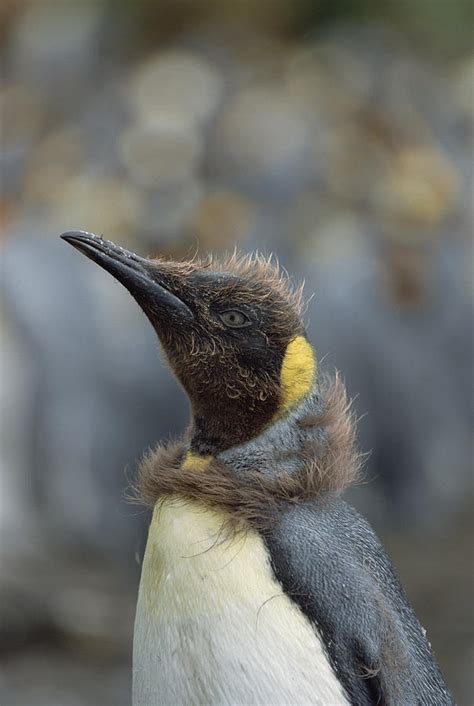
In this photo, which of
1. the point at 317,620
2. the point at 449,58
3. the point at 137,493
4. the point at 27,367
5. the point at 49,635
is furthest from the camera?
the point at 449,58

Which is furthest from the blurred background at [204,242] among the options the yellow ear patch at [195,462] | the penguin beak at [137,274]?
the penguin beak at [137,274]

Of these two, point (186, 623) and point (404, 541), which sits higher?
point (404, 541)

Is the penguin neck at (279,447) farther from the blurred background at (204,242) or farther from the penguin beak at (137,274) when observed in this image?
the blurred background at (204,242)

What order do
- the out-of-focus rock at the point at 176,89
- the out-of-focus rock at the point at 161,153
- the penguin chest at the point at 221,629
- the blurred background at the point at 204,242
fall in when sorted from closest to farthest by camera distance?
the penguin chest at the point at 221,629 → the blurred background at the point at 204,242 → the out-of-focus rock at the point at 161,153 → the out-of-focus rock at the point at 176,89

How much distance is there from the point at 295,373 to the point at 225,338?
104 mm

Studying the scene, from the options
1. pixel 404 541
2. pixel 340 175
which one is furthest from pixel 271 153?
pixel 404 541

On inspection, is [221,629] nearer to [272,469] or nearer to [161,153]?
[272,469]

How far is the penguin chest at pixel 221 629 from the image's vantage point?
1369 mm

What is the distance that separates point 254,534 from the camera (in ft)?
4.62

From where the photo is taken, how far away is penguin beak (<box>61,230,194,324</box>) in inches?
56.3

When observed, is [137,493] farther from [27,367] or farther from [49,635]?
[27,367]

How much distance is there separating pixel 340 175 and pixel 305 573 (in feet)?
12.8

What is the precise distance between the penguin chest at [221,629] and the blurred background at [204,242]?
5.33ft

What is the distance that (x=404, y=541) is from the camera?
421 centimetres
